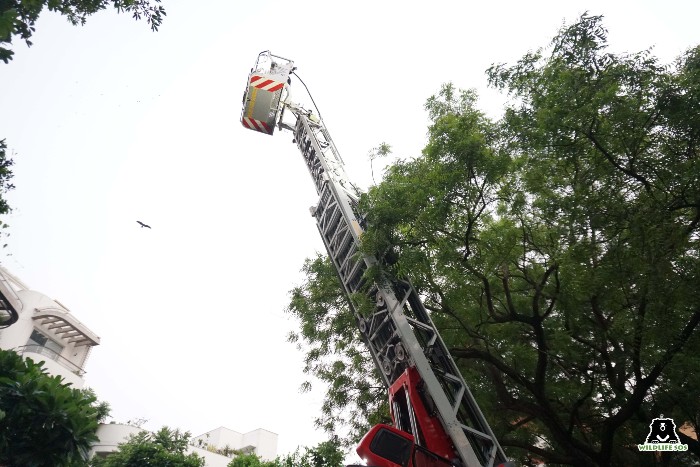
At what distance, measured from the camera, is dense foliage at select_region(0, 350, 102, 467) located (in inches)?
272

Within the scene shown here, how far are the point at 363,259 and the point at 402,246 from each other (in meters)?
0.78

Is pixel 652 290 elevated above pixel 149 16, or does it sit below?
below

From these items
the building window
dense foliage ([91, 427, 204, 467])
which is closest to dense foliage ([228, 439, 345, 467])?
dense foliage ([91, 427, 204, 467])

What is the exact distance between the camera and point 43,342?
26.7 metres

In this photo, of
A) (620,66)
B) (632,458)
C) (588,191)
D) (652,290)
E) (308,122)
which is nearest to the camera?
(652,290)

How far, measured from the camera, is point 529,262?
9367 millimetres

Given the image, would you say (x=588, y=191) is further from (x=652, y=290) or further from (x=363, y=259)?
(x=363, y=259)

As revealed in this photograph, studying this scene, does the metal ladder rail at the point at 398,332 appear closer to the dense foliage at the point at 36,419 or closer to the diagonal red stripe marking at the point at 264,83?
the diagonal red stripe marking at the point at 264,83

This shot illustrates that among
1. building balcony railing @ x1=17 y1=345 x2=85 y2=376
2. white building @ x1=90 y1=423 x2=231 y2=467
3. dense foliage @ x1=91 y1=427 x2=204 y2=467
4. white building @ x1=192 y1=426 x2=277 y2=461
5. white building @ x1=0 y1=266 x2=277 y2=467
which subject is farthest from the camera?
white building @ x1=192 y1=426 x2=277 y2=461

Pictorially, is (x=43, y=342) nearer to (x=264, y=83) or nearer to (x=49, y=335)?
(x=49, y=335)

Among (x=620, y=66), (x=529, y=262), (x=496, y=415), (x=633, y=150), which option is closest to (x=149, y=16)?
(x=620, y=66)

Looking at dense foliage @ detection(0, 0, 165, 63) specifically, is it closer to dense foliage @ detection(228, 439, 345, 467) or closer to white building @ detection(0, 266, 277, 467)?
dense foliage @ detection(228, 439, 345, 467)

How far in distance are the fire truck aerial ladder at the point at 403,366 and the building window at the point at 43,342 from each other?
2462cm

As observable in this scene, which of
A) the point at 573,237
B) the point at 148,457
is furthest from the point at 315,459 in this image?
the point at 573,237
